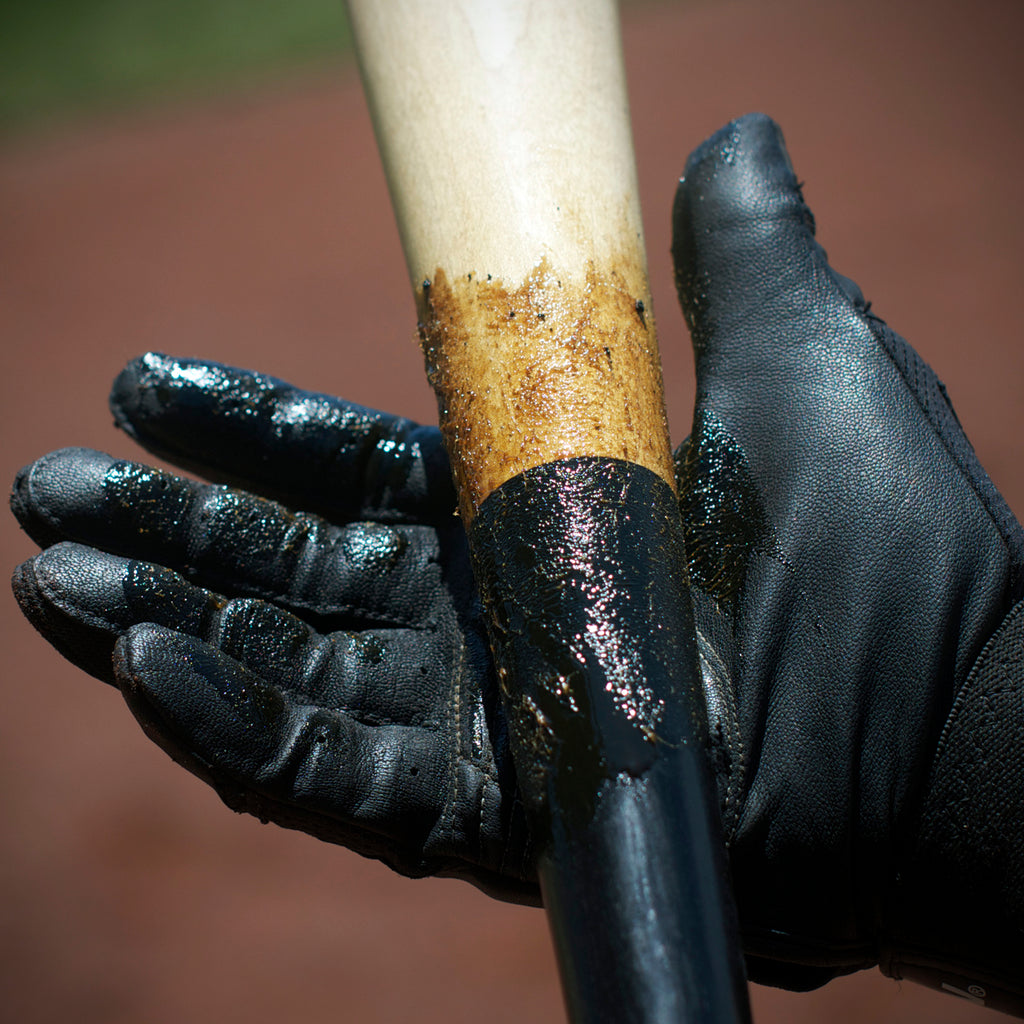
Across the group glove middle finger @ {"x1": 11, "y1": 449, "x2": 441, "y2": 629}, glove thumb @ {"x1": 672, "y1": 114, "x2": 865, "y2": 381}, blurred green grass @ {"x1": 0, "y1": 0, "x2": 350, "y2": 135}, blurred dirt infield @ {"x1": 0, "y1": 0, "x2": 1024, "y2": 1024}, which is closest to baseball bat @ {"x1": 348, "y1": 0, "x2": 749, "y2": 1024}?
glove thumb @ {"x1": 672, "y1": 114, "x2": 865, "y2": 381}

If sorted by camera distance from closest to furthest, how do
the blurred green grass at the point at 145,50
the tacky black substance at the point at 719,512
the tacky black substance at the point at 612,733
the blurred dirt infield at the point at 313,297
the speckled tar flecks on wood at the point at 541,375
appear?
the tacky black substance at the point at 612,733, the speckled tar flecks on wood at the point at 541,375, the tacky black substance at the point at 719,512, the blurred dirt infield at the point at 313,297, the blurred green grass at the point at 145,50

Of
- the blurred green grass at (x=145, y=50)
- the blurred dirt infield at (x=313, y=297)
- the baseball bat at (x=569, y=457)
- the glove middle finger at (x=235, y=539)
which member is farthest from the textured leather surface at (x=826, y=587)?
the blurred green grass at (x=145, y=50)

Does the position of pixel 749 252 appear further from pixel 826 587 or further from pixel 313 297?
pixel 313 297

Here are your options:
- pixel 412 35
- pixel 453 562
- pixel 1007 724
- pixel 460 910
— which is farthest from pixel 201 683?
pixel 460 910

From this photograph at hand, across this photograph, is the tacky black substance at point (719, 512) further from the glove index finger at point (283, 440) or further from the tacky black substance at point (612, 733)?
the glove index finger at point (283, 440)

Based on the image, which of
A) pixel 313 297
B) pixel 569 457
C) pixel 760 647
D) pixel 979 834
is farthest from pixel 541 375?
pixel 313 297

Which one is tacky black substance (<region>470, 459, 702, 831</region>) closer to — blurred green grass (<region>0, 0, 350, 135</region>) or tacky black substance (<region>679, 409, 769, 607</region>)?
tacky black substance (<region>679, 409, 769, 607</region>)

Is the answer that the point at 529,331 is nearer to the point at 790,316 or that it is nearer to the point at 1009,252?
the point at 790,316
